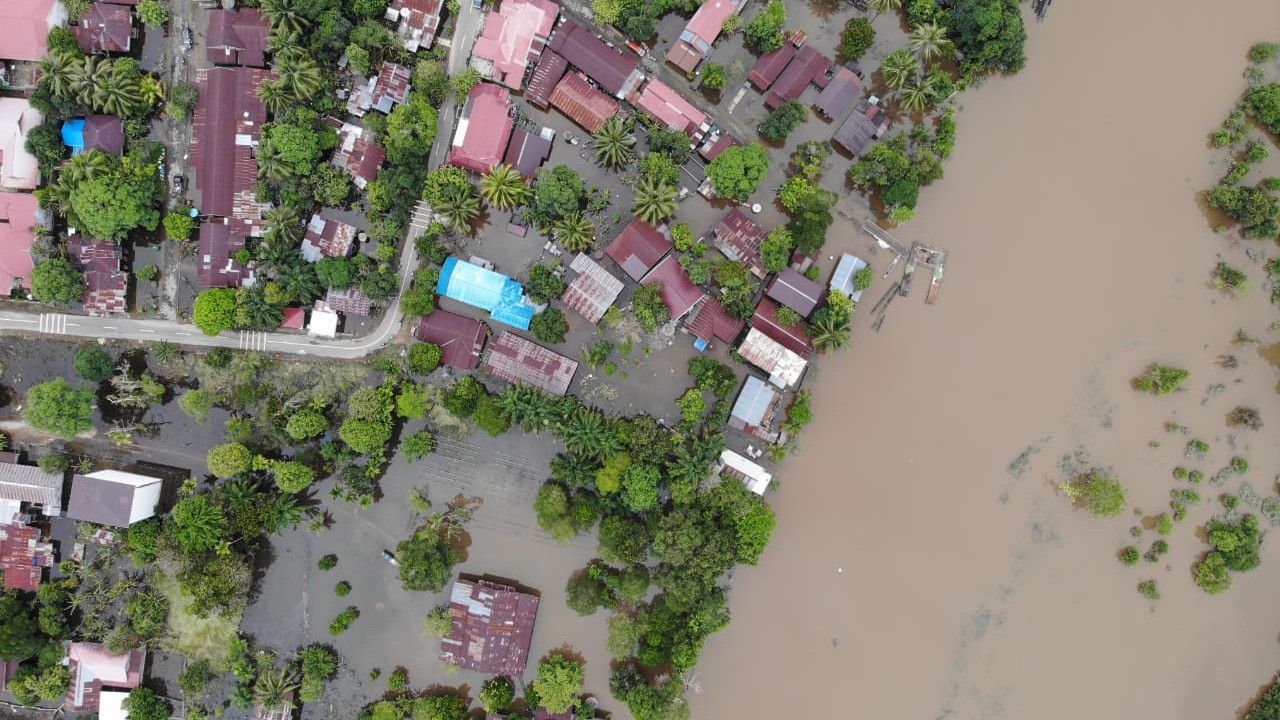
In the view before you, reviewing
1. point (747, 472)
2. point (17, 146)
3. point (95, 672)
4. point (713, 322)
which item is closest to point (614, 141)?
point (713, 322)

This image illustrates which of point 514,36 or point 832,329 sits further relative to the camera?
point 514,36

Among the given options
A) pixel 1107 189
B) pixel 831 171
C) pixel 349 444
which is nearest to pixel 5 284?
pixel 349 444

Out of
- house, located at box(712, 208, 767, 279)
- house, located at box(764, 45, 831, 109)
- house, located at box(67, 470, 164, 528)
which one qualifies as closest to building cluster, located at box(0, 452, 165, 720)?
house, located at box(67, 470, 164, 528)

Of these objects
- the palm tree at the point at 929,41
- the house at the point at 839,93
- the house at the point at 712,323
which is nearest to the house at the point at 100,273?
the house at the point at 712,323

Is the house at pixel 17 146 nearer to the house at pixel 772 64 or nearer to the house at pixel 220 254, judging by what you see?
the house at pixel 220 254

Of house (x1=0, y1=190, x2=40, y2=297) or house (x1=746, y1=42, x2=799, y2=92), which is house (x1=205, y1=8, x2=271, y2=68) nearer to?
house (x1=0, y1=190, x2=40, y2=297)

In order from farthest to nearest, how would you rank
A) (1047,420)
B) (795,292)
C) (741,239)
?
1. (1047,420)
2. (741,239)
3. (795,292)

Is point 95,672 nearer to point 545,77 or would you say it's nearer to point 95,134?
point 95,134
